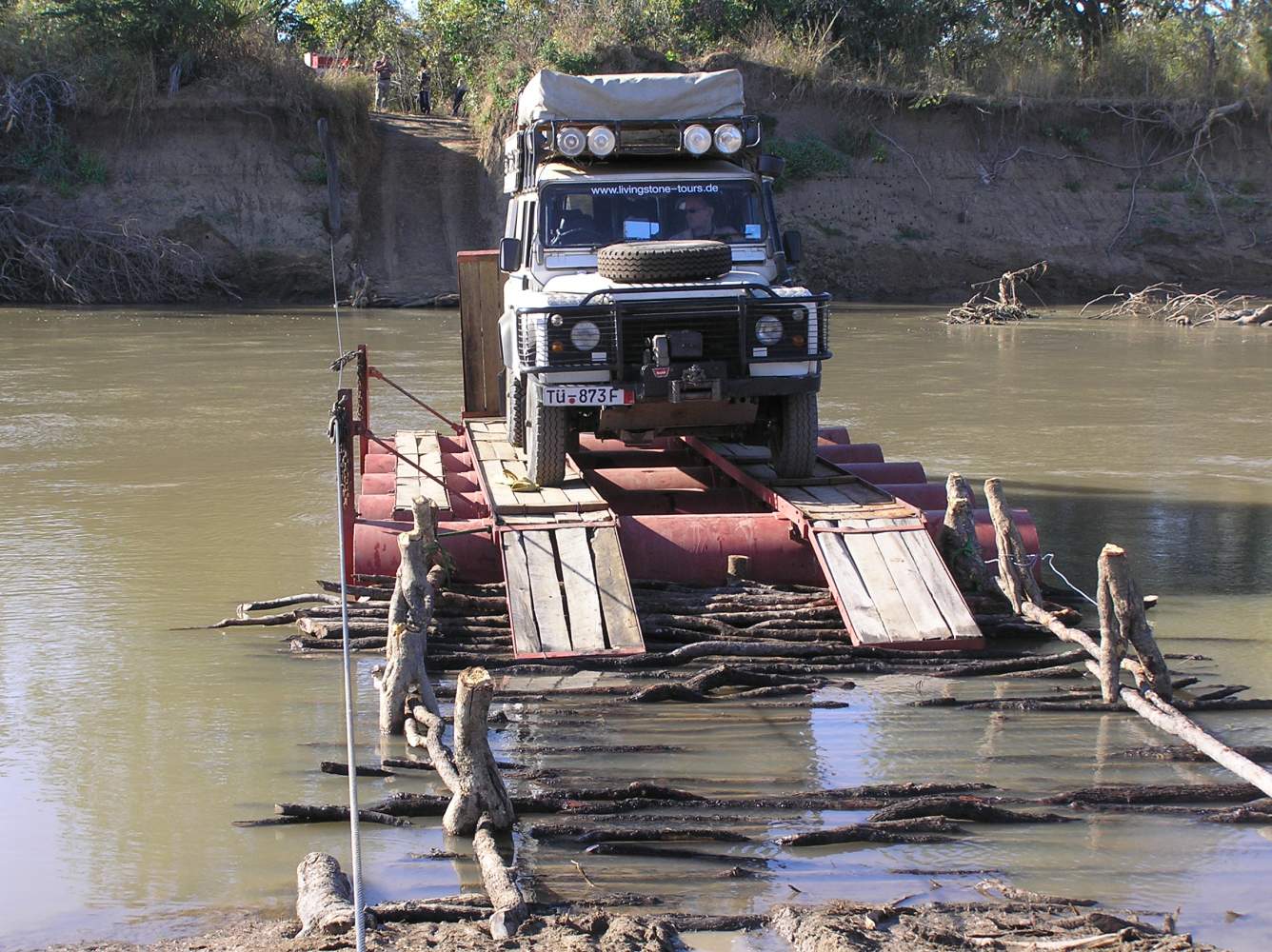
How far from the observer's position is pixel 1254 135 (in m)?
36.8

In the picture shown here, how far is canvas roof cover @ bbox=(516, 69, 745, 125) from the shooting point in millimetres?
10742

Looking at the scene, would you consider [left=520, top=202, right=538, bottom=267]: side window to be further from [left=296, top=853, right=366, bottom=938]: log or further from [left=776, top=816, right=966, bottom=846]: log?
[left=296, top=853, right=366, bottom=938]: log

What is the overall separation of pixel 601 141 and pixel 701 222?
0.88m

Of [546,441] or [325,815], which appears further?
[546,441]

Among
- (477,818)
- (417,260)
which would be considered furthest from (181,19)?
(477,818)

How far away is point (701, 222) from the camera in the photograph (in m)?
10.4

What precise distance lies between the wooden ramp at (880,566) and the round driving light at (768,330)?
97 cm

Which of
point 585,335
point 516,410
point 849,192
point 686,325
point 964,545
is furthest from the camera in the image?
point 849,192

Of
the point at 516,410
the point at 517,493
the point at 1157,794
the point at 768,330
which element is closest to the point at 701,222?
the point at 768,330

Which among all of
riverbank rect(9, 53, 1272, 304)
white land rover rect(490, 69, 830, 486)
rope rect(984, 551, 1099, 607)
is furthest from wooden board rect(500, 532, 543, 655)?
riverbank rect(9, 53, 1272, 304)

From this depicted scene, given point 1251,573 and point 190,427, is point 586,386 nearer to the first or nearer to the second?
point 1251,573

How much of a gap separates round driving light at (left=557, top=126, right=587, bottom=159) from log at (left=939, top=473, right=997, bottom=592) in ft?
11.6

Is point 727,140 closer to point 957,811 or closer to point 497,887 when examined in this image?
point 957,811

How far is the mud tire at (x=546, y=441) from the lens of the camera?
9.60 metres
